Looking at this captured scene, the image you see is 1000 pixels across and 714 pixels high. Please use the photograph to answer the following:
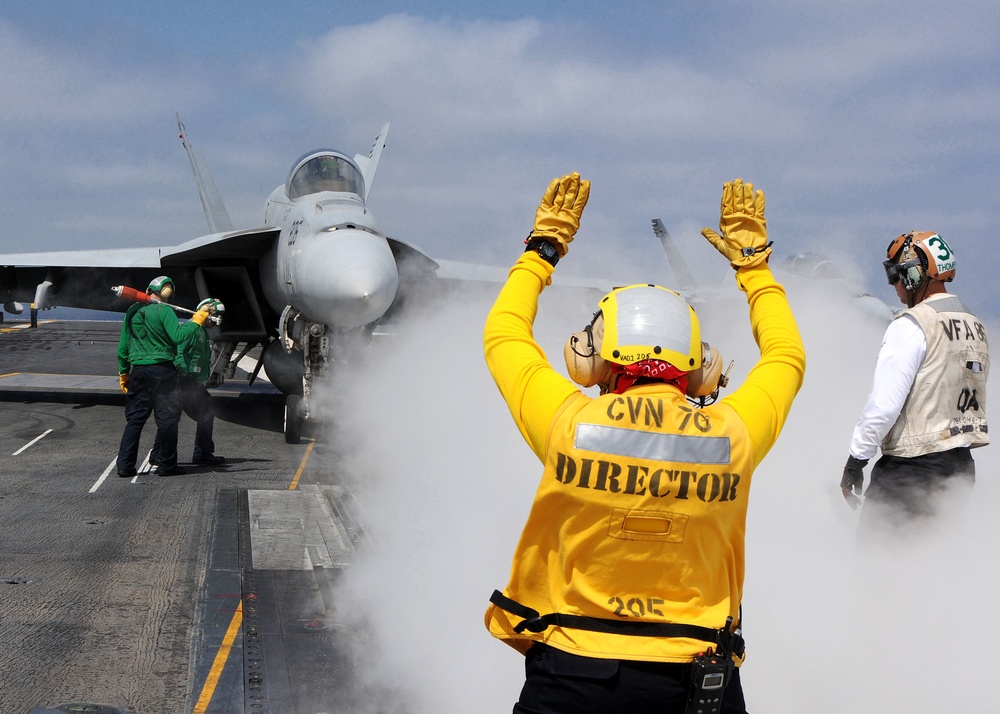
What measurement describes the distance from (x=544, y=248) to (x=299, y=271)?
28.7 ft

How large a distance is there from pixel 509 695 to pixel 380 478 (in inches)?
203

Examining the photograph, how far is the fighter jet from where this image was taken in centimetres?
1041

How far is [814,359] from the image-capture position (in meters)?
6.48

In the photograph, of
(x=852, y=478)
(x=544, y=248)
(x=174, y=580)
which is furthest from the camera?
(x=174, y=580)

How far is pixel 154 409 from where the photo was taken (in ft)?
31.9

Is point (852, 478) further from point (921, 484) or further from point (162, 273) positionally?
point (162, 273)

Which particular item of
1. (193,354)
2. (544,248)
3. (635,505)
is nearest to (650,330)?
(635,505)

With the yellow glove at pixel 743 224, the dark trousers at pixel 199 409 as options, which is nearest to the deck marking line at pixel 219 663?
the yellow glove at pixel 743 224

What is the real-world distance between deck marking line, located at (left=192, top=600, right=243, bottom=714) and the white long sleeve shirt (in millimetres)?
3126

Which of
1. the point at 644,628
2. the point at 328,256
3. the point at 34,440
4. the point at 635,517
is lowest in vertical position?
the point at 34,440

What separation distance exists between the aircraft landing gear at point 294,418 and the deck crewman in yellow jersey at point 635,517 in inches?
377

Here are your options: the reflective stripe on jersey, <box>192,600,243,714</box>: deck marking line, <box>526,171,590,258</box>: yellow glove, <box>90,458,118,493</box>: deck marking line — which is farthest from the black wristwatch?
<box>90,458,118,493</box>: deck marking line

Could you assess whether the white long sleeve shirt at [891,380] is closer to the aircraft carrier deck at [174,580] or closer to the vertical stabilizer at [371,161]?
the aircraft carrier deck at [174,580]

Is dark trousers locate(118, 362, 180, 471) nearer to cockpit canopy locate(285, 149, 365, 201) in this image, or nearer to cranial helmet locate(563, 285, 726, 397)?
cockpit canopy locate(285, 149, 365, 201)
